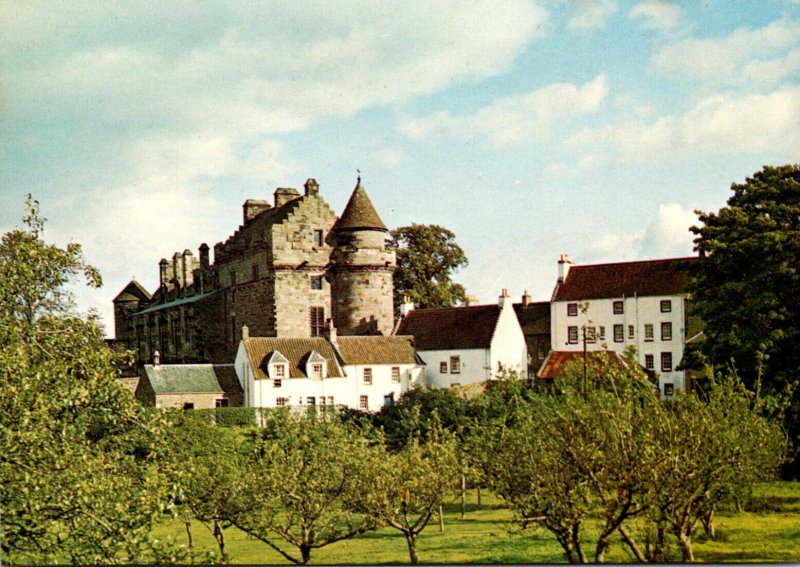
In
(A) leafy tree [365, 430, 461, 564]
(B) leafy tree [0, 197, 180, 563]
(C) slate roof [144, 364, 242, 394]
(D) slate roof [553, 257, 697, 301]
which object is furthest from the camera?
(D) slate roof [553, 257, 697, 301]

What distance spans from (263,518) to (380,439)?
2.38m

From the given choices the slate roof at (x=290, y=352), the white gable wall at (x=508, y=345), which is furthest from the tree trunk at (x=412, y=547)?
the white gable wall at (x=508, y=345)

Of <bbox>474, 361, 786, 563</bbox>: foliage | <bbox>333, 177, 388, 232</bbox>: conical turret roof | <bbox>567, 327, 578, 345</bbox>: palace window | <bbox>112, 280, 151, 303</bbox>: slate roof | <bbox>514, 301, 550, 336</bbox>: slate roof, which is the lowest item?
<bbox>474, 361, 786, 563</bbox>: foliage

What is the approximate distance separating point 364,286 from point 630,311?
9.41 m

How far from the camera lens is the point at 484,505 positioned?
18062 millimetres

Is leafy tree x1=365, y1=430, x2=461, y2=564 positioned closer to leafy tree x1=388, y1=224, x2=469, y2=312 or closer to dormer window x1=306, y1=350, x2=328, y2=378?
leafy tree x1=388, y1=224, x2=469, y2=312

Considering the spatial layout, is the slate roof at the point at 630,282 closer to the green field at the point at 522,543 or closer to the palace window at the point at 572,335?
the palace window at the point at 572,335

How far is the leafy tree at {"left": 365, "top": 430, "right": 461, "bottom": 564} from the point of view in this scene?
12734 millimetres

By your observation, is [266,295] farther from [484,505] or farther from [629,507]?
[629,507]

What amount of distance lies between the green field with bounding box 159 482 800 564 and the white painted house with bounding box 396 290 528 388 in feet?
26.3

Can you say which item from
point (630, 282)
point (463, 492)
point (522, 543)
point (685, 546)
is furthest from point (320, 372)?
point (630, 282)

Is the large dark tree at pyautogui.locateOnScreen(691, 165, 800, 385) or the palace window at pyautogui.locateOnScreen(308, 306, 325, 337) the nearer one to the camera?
the large dark tree at pyautogui.locateOnScreen(691, 165, 800, 385)

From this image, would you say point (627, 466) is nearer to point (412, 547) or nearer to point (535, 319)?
point (412, 547)

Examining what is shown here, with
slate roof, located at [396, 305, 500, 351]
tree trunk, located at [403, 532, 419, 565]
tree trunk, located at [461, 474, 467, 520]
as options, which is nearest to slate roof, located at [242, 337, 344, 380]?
slate roof, located at [396, 305, 500, 351]
